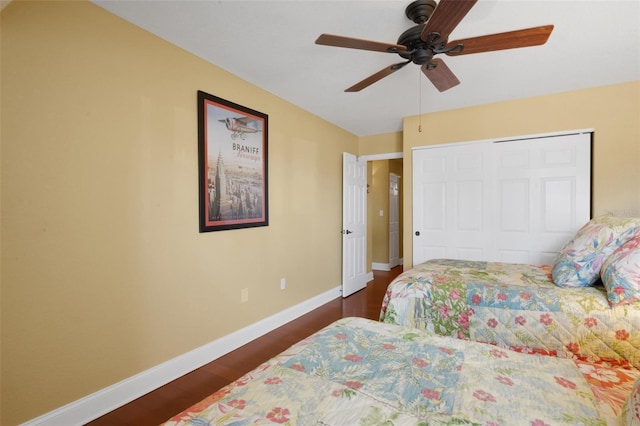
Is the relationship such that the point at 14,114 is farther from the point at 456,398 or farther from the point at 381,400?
the point at 456,398

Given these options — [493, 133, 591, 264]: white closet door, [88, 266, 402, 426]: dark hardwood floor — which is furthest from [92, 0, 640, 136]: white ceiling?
[88, 266, 402, 426]: dark hardwood floor

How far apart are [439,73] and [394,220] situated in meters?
4.64

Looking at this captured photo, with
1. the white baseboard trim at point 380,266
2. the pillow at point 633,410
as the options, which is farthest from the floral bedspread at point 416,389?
the white baseboard trim at point 380,266

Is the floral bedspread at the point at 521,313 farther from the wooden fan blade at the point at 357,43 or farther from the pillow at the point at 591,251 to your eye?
the wooden fan blade at the point at 357,43

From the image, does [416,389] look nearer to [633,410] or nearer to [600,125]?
[633,410]

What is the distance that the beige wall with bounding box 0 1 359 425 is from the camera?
154 centimetres

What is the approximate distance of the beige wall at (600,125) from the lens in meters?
2.92

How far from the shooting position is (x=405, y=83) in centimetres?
293

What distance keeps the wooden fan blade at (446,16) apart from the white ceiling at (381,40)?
39 centimetres

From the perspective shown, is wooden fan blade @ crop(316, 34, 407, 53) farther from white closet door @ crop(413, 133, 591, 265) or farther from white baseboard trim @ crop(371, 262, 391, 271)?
white baseboard trim @ crop(371, 262, 391, 271)

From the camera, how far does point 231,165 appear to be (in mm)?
2676

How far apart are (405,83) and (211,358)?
3128 mm

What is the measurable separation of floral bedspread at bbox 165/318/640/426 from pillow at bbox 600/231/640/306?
79 centimetres

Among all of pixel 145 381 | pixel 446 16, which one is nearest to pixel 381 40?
pixel 446 16
